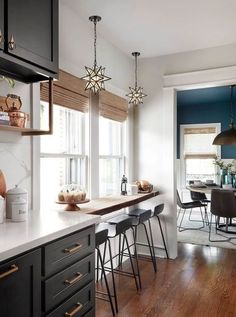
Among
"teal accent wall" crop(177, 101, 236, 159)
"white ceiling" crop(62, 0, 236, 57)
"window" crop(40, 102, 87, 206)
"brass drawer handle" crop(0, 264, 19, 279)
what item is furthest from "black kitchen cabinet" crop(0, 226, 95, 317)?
"teal accent wall" crop(177, 101, 236, 159)

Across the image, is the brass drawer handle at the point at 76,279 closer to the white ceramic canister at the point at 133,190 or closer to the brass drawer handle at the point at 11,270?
the brass drawer handle at the point at 11,270

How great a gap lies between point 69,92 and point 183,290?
2330 millimetres

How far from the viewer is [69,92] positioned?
9.10 ft

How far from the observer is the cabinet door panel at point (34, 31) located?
1673 mm

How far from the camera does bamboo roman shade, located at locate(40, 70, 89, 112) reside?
8.41 ft

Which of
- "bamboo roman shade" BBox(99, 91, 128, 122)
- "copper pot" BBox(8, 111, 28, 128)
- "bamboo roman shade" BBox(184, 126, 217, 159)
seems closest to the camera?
"copper pot" BBox(8, 111, 28, 128)

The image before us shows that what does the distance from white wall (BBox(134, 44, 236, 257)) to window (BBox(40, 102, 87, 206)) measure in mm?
1240

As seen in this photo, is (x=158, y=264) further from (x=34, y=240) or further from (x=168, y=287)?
(x=34, y=240)

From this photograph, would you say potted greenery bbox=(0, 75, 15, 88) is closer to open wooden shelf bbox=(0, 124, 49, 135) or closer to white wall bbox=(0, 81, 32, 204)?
white wall bbox=(0, 81, 32, 204)

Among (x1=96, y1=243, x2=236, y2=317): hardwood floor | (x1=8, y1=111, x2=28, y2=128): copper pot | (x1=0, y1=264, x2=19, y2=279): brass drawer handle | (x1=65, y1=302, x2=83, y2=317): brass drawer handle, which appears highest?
(x1=8, y1=111, x2=28, y2=128): copper pot

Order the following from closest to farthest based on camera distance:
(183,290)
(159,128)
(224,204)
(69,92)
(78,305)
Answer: (78,305) → (69,92) → (183,290) → (159,128) → (224,204)

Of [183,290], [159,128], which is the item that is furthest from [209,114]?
[183,290]

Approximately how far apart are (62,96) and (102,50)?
3.42 ft

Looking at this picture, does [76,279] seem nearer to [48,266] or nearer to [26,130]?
[48,266]
